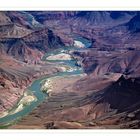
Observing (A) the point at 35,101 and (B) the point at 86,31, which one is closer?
(A) the point at 35,101

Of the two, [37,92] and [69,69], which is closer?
[37,92]

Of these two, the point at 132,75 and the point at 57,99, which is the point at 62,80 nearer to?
the point at 57,99

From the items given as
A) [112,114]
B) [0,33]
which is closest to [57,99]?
[112,114]

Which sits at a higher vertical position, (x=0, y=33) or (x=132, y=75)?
(x=0, y=33)

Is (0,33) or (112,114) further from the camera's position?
(0,33)

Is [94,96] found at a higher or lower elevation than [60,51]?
lower

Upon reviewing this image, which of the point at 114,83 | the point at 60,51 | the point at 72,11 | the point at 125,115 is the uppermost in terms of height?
the point at 72,11

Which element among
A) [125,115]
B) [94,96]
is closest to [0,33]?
[94,96]

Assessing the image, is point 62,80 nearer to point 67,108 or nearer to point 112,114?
point 67,108

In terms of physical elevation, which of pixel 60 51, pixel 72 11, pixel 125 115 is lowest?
pixel 125 115

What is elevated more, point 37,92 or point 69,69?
point 69,69
